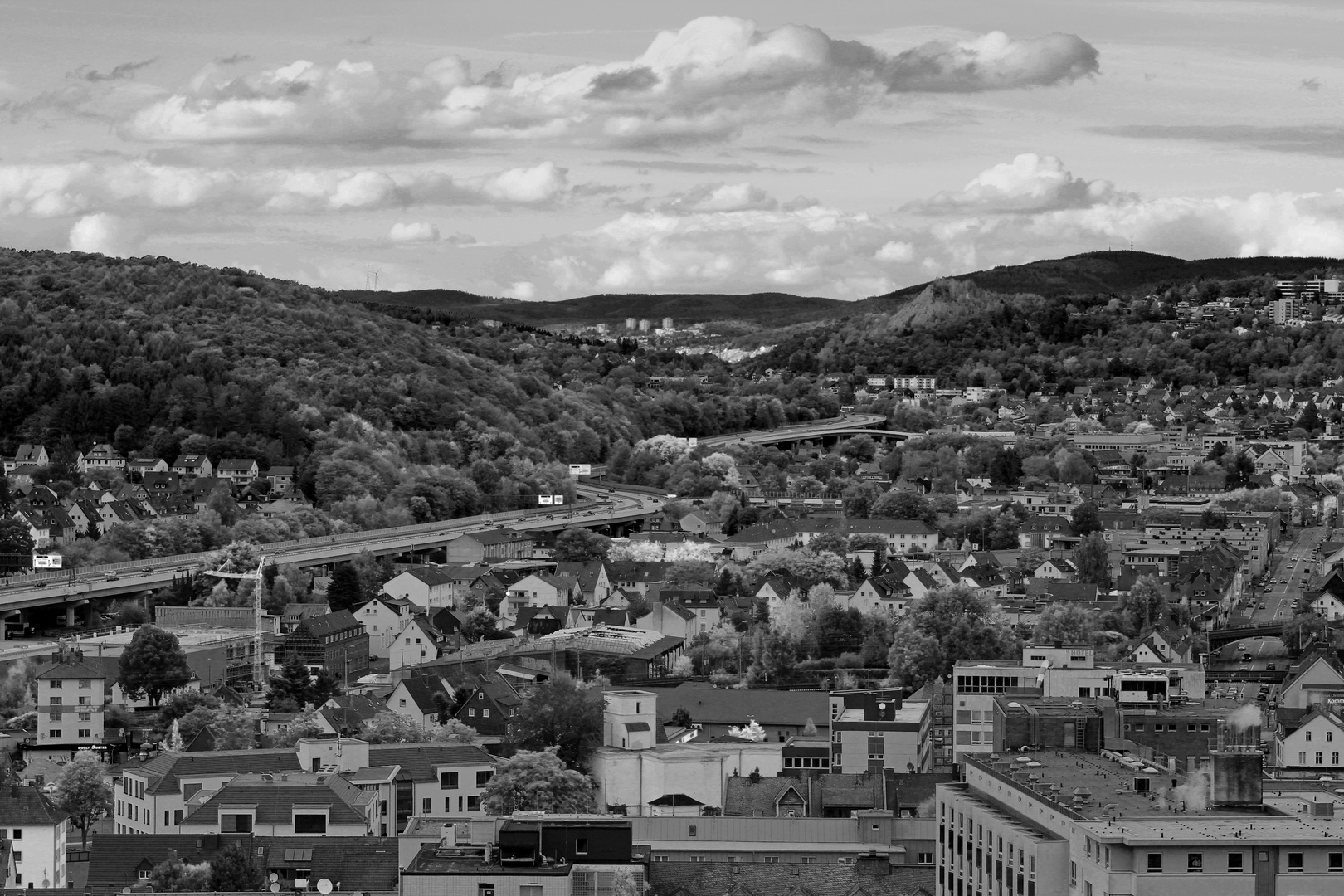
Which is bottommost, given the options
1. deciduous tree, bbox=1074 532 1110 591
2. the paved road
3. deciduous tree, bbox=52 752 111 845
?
deciduous tree, bbox=52 752 111 845

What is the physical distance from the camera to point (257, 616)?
74188 millimetres

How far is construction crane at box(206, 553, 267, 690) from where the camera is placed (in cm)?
6656

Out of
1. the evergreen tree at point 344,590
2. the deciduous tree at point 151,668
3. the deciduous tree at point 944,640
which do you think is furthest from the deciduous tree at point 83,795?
the evergreen tree at point 344,590

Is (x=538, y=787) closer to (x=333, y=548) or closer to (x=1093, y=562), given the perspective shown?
(x=1093, y=562)

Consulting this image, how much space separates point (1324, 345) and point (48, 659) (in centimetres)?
13254

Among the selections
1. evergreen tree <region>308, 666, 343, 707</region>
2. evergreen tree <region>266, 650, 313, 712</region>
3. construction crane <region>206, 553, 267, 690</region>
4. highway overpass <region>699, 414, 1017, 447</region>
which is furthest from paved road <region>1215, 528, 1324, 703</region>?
highway overpass <region>699, 414, 1017, 447</region>

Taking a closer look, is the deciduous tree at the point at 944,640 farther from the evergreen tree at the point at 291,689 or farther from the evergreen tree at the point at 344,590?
the evergreen tree at the point at 344,590

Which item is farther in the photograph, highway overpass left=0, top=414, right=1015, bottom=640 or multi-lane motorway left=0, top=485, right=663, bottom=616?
multi-lane motorway left=0, top=485, right=663, bottom=616

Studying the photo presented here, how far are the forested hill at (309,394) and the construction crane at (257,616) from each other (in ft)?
81.7

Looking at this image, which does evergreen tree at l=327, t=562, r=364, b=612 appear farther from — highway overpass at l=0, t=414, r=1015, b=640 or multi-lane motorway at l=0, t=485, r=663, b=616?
multi-lane motorway at l=0, t=485, r=663, b=616

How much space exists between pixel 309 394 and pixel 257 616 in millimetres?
58081

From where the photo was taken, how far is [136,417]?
A: 413 feet

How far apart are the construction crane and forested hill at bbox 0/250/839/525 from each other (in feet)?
81.7

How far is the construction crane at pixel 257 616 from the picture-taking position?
218 feet
